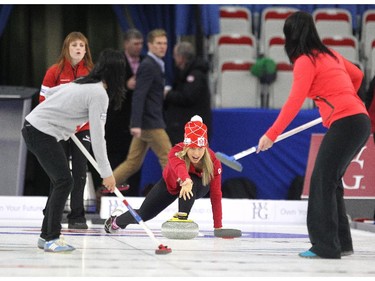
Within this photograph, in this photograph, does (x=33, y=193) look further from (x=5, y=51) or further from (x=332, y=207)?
(x=332, y=207)

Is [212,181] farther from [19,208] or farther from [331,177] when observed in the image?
[19,208]

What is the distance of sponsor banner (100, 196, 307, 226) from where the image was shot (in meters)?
8.57

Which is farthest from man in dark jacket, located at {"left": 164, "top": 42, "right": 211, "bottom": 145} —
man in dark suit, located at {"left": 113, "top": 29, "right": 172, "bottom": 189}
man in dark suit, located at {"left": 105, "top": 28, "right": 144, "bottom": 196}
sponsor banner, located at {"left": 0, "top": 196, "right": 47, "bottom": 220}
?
sponsor banner, located at {"left": 0, "top": 196, "right": 47, "bottom": 220}

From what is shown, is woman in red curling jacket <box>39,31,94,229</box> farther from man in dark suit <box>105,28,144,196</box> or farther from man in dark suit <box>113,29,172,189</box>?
man in dark suit <box>105,28,144,196</box>

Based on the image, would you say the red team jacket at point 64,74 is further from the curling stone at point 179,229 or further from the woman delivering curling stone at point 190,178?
the curling stone at point 179,229

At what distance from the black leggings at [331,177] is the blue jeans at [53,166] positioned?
133 cm

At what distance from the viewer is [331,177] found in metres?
4.88

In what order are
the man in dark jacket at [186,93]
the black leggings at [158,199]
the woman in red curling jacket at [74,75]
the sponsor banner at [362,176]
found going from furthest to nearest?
the man in dark jacket at [186,93] → the sponsor banner at [362,176] → the woman in red curling jacket at [74,75] → the black leggings at [158,199]

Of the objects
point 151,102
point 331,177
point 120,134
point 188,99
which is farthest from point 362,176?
point 331,177

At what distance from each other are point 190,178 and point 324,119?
1.21m

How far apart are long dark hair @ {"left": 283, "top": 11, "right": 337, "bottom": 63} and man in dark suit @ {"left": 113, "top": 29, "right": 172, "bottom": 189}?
342cm

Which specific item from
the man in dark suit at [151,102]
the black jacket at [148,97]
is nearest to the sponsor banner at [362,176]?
the man in dark suit at [151,102]

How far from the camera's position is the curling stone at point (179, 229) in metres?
6.01

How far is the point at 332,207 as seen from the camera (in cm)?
491
